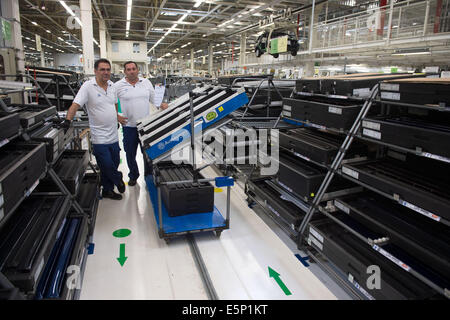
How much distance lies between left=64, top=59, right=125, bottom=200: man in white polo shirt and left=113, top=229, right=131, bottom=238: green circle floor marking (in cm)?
104

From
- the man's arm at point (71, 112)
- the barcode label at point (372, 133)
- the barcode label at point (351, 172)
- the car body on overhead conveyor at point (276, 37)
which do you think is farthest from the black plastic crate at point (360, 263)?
the car body on overhead conveyor at point (276, 37)

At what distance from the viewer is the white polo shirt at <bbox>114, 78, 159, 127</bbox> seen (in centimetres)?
472

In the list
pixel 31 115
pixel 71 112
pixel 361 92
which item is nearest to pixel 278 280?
pixel 361 92

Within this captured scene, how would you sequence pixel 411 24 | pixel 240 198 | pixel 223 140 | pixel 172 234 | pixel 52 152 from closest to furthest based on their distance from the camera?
pixel 52 152 → pixel 172 234 → pixel 240 198 → pixel 223 140 → pixel 411 24

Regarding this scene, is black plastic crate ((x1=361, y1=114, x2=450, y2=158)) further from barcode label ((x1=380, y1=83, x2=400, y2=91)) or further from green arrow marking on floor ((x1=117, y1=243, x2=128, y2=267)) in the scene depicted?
green arrow marking on floor ((x1=117, y1=243, x2=128, y2=267))

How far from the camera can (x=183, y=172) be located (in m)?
4.29

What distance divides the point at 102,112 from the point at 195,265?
241cm

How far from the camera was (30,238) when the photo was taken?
7.55 feet

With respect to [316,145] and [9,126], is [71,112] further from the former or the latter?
[316,145]

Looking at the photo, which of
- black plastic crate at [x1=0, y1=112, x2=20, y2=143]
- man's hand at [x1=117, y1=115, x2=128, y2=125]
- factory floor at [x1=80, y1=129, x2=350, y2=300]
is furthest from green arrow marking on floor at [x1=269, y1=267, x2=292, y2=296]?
man's hand at [x1=117, y1=115, x2=128, y2=125]

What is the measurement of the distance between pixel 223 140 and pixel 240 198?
112cm

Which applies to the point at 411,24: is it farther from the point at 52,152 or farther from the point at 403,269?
the point at 52,152

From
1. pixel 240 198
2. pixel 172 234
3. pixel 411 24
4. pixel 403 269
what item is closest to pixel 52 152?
pixel 172 234
